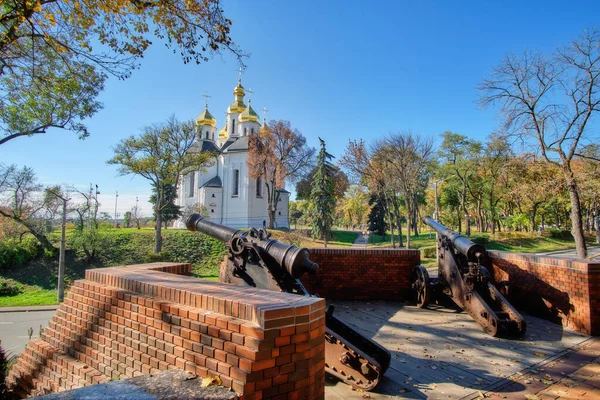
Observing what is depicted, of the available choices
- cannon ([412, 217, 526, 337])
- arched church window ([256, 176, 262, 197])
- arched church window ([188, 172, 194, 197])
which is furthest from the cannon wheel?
arched church window ([188, 172, 194, 197])

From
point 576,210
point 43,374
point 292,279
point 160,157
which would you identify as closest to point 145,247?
point 160,157

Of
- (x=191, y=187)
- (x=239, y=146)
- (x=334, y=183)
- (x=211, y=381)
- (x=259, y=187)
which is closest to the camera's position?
(x=211, y=381)

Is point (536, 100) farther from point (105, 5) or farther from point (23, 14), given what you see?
point (23, 14)

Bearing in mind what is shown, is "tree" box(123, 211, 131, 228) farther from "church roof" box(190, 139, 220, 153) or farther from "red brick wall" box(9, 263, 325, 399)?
"red brick wall" box(9, 263, 325, 399)

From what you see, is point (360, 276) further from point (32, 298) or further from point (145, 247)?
point (145, 247)

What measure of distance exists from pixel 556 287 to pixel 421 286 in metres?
2.50

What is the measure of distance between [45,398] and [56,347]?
2.42m

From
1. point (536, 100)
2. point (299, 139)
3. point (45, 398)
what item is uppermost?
point (299, 139)

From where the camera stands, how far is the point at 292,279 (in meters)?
5.22

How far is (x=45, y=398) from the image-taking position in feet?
5.48

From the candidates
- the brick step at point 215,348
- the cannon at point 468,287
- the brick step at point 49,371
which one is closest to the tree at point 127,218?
the cannon at point 468,287

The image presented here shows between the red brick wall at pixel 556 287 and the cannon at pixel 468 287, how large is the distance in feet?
2.83

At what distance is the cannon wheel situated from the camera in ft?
24.4

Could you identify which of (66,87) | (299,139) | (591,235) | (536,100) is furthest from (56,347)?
(591,235)
